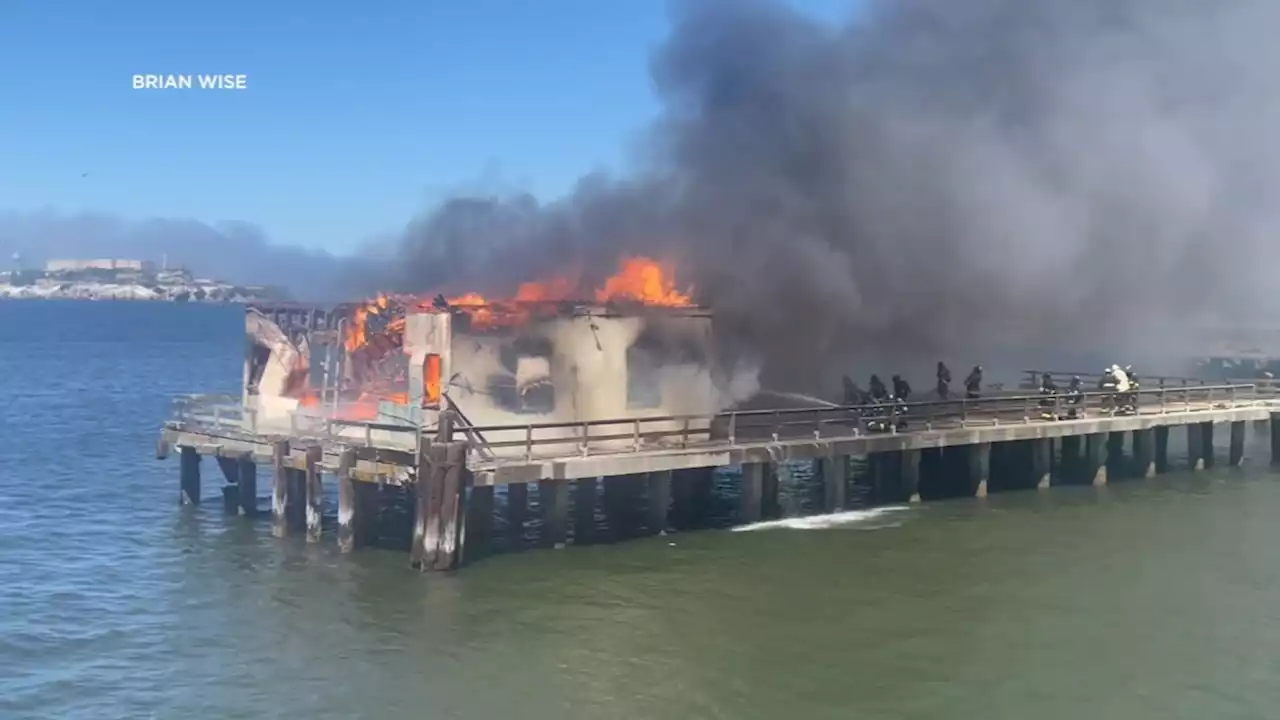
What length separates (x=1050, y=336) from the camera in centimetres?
5334

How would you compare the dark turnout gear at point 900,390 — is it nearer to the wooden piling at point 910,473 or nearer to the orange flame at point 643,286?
the wooden piling at point 910,473

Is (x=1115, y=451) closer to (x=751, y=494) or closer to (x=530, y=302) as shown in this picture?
(x=751, y=494)

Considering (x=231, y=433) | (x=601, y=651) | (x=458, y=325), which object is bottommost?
(x=601, y=651)

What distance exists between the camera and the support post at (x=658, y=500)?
2838cm

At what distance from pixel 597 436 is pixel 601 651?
683cm

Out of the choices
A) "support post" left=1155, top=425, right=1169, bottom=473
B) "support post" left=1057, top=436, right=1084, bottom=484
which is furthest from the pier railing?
"support post" left=1057, top=436, right=1084, bottom=484

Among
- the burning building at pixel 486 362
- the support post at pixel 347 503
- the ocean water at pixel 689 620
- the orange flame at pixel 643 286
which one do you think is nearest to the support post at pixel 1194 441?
the ocean water at pixel 689 620

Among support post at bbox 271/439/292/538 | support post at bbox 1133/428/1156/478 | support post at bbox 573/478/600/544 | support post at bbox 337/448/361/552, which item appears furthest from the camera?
support post at bbox 1133/428/1156/478

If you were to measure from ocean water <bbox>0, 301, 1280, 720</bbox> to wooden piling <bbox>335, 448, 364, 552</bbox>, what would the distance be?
0.40 m

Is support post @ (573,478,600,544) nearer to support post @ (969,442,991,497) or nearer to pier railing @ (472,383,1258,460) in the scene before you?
pier railing @ (472,383,1258,460)

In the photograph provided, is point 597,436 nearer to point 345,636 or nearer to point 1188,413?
point 345,636

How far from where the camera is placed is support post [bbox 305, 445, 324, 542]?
26.8 meters

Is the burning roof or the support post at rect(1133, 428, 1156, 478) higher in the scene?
the burning roof

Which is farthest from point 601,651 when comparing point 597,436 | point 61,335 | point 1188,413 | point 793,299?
point 61,335
